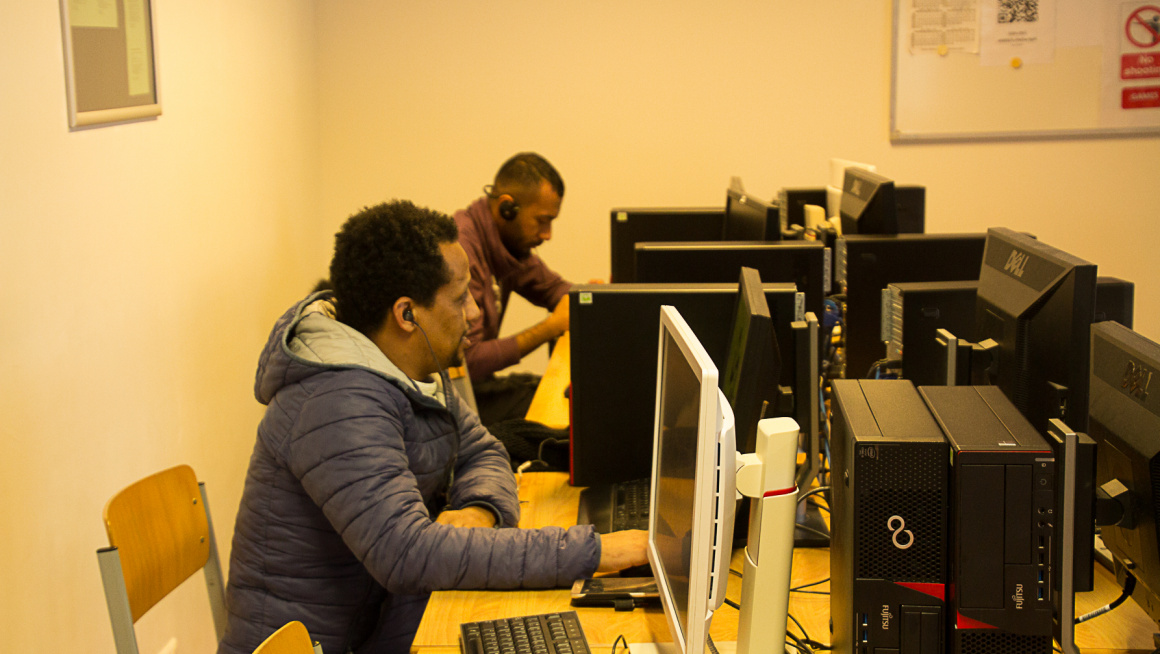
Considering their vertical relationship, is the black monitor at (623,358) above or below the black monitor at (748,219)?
below

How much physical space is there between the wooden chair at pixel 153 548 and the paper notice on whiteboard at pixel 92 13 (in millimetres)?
927

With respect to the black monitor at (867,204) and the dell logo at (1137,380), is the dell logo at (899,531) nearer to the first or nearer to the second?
the dell logo at (1137,380)

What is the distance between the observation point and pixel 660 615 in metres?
1.35

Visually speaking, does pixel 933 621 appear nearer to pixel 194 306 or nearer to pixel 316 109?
pixel 194 306

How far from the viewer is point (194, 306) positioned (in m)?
2.55

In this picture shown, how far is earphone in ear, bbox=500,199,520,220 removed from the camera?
3.21 m

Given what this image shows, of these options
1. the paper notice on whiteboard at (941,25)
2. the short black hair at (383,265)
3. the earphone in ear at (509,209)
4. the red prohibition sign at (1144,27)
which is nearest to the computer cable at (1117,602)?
the short black hair at (383,265)

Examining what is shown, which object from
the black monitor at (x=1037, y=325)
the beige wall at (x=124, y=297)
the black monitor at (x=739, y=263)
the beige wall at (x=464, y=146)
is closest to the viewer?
the black monitor at (x=1037, y=325)

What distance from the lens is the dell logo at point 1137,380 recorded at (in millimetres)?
1103

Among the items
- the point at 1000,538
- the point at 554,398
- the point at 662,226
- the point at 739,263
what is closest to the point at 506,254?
the point at 662,226

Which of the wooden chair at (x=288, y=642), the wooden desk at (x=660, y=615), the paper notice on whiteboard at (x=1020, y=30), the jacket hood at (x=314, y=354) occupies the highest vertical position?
the paper notice on whiteboard at (x=1020, y=30)

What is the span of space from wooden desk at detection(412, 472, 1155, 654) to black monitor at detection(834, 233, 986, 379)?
78cm

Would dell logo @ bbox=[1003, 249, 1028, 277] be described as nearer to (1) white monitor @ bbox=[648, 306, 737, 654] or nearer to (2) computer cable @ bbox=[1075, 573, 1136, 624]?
(2) computer cable @ bbox=[1075, 573, 1136, 624]

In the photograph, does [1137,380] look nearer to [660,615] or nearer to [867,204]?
[660,615]
